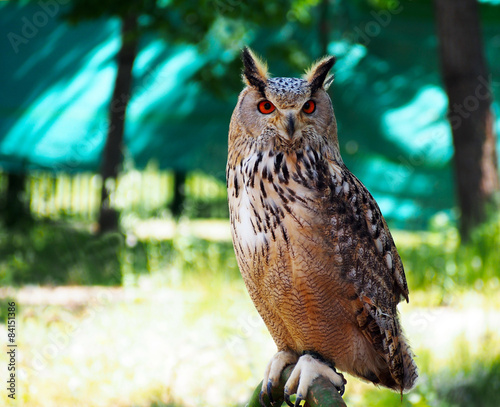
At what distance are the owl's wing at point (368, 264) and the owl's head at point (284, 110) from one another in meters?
0.16

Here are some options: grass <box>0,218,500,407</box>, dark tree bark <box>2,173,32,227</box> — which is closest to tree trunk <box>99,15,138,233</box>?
grass <box>0,218,500,407</box>

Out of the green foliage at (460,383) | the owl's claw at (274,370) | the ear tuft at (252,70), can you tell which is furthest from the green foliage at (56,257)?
the ear tuft at (252,70)

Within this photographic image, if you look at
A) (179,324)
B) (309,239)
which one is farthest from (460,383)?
(309,239)

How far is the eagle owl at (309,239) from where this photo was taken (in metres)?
1.93

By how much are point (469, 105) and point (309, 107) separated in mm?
4524

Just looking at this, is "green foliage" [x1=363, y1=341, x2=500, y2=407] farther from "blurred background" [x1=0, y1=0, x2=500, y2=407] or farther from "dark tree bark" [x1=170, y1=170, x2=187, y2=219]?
"dark tree bark" [x1=170, y1=170, x2=187, y2=219]

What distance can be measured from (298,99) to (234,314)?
9.85 feet

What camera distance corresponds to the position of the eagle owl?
6.34ft

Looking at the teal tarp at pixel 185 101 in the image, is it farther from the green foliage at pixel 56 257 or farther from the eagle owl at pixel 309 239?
the eagle owl at pixel 309 239

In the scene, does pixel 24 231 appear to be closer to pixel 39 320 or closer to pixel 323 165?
pixel 39 320

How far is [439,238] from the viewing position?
7156 mm

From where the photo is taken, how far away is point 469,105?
19.7 feet

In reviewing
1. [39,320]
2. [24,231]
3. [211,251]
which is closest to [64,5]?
[24,231]

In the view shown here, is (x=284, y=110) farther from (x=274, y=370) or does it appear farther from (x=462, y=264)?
(x=462, y=264)
